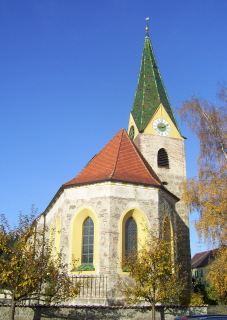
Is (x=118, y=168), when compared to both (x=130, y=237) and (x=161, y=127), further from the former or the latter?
(x=161, y=127)

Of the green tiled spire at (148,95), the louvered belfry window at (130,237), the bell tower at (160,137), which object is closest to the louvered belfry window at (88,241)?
the louvered belfry window at (130,237)

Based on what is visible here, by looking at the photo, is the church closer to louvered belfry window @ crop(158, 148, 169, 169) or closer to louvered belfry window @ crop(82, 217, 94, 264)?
louvered belfry window @ crop(82, 217, 94, 264)

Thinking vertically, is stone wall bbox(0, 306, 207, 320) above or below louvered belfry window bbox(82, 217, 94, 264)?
below

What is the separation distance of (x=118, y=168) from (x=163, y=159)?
8.57 m

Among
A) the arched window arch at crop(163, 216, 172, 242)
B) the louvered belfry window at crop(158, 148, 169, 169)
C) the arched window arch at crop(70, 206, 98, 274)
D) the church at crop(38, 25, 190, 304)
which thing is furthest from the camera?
the louvered belfry window at crop(158, 148, 169, 169)

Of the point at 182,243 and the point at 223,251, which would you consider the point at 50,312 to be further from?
the point at 182,243

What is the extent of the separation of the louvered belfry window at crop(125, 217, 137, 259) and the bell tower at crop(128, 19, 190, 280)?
780 cm

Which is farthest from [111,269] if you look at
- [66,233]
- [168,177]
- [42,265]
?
[168,177]

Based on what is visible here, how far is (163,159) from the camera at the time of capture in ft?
84.9

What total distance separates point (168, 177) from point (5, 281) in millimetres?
16045

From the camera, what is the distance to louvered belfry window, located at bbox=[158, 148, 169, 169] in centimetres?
2566

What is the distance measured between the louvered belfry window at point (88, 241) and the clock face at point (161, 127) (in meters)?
11.7

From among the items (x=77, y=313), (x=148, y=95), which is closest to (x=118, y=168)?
(x=77, y=313)

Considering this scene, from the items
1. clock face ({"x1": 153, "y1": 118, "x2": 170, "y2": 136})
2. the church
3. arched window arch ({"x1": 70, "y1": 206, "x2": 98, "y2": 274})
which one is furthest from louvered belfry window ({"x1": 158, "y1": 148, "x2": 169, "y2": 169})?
arched window arch ({"x1": 70, "y1": 206, "x2": 98, "y2": 274})
